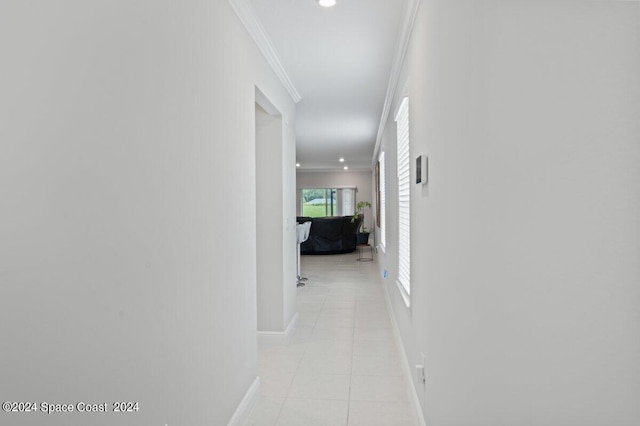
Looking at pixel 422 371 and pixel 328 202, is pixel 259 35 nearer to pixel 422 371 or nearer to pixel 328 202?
pixel 422 371

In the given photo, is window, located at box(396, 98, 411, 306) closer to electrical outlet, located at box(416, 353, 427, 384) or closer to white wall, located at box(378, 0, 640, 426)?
electrical outlet, located at box(416, 353, 427, 384)

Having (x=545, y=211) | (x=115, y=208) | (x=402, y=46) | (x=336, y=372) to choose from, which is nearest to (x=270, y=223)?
(x=336, y=372)

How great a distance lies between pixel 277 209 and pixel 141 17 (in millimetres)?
2517

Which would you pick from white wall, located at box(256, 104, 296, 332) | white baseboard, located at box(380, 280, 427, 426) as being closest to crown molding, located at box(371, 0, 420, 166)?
white wall, located at box(256, 104, 296, 332)

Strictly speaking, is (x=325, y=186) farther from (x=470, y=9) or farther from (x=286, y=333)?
(x=470, y=9)

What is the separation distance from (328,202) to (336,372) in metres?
10.9

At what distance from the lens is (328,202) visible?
45.9ft

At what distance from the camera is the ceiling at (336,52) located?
258 centimetres

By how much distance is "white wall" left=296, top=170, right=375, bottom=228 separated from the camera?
13750 mm

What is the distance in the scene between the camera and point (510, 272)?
3.12ft

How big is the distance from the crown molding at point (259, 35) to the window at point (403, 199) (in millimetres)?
1058

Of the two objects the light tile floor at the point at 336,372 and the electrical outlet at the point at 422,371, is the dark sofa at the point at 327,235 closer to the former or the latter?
the light tile floor at the point at 336,372

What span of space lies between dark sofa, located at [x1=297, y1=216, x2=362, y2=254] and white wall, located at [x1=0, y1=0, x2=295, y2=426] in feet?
28.6

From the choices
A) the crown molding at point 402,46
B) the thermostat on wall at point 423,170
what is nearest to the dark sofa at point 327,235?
the crown molding at point 402,46
